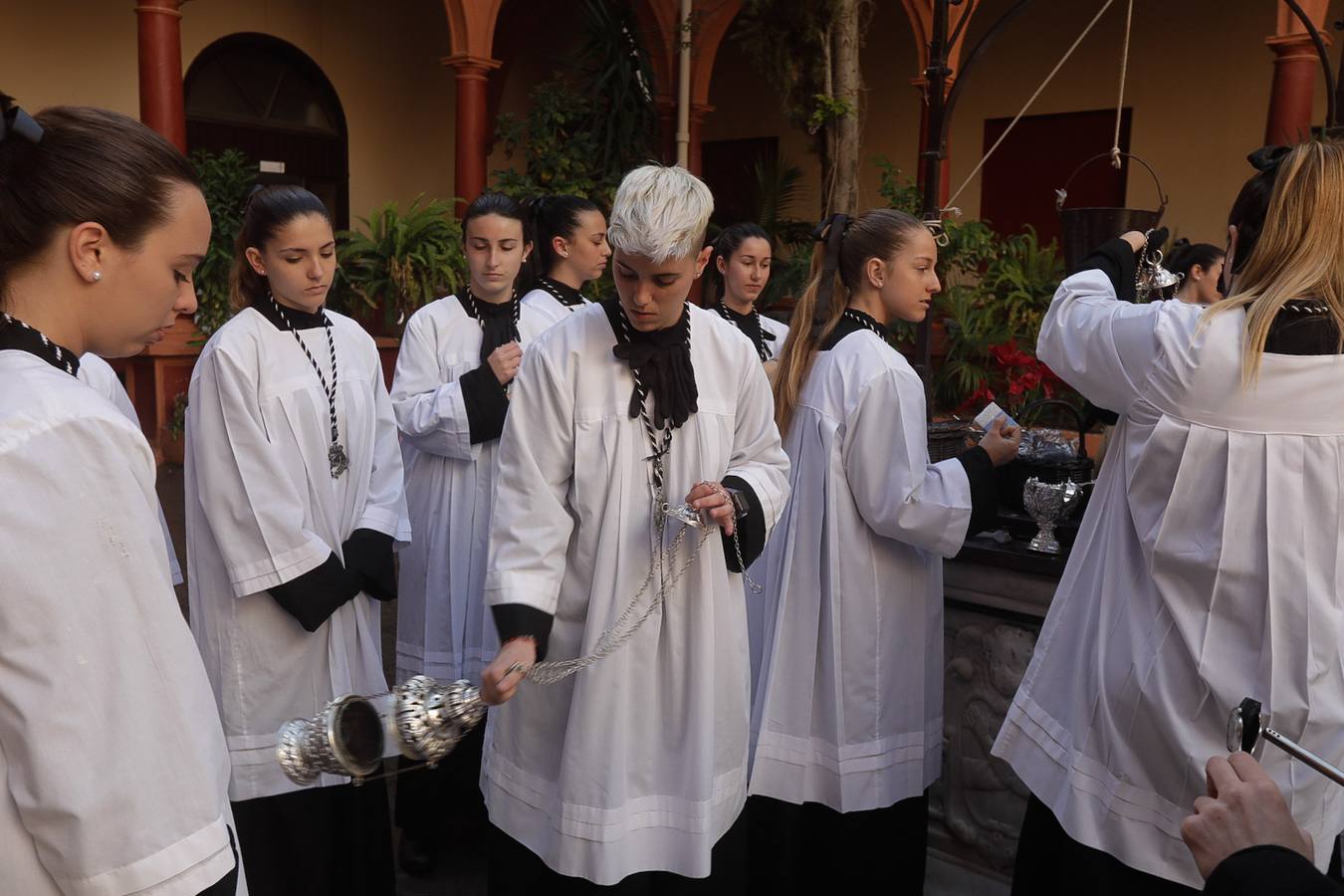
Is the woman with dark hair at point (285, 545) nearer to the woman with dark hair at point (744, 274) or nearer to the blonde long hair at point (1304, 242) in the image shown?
the blonde long hair at point (1304, 242)

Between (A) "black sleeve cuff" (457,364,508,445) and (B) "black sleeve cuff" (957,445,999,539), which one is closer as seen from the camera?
(B) "black sleeve cuff" (957,445,999,539)

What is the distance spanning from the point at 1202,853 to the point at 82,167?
67.4 inches

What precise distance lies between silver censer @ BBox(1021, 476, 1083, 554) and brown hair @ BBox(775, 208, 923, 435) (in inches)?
27.5

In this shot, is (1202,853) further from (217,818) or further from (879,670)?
(879,670)

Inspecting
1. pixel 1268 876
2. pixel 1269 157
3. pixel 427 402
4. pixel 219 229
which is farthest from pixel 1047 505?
pixel 219 229

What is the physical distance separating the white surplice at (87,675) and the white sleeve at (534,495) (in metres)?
0.95

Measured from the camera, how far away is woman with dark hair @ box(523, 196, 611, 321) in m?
3.81

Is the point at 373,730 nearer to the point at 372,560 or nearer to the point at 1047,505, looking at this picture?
the point at 372,560

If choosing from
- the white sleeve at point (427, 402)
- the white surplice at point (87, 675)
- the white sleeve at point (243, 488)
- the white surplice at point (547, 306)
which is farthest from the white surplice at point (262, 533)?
the white surplice at point (87, 675)

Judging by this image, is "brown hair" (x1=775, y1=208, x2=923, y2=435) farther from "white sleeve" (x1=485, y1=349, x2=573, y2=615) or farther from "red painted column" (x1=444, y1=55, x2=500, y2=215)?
"red painted column" (x1=444, y1=55, x2=500, y2=215)

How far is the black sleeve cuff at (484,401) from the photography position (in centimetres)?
345

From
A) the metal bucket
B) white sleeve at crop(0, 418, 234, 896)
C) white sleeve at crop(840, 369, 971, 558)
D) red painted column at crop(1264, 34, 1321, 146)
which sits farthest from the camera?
red painted column at crop(1264, 34, 1321, 146)

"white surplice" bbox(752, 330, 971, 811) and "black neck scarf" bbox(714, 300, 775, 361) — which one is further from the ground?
"black neck scarf" bbox(714, 300, 775, 361)

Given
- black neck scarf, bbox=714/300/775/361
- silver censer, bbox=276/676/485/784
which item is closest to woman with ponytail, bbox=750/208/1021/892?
silver censer, bbox=276/676/485/784
